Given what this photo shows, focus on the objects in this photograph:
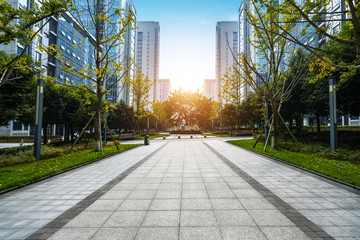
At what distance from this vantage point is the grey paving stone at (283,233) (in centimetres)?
302


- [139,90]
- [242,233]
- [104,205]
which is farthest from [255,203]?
[139,90]

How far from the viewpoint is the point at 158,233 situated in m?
3.13

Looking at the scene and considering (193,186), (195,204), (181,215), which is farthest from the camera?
(193,186)

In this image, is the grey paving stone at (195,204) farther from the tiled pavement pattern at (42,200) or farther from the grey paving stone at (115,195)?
the tiled pavement pattern at (42,200)

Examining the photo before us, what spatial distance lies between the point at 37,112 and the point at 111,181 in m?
7.33

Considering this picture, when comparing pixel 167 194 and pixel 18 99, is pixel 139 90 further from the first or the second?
pixel 167 194

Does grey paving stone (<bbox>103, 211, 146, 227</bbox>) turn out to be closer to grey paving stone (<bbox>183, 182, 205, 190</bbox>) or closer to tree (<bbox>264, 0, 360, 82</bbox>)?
grey paving stone (<bbox>183, 182, 205, 190</bbox>)

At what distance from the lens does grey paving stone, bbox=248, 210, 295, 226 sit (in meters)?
3.47

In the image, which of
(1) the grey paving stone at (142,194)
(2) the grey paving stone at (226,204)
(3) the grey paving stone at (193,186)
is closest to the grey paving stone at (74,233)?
(1) the grey paving stone at (142,194)

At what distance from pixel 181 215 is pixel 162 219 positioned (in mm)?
413

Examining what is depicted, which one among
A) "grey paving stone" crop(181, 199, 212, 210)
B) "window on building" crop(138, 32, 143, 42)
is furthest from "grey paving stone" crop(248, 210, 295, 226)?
"window on building" crop(138, 32, 143, 42)

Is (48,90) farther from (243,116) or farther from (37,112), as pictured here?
(243,116)

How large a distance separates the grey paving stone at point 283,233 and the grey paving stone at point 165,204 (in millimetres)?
1866

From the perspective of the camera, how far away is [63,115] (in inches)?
824
